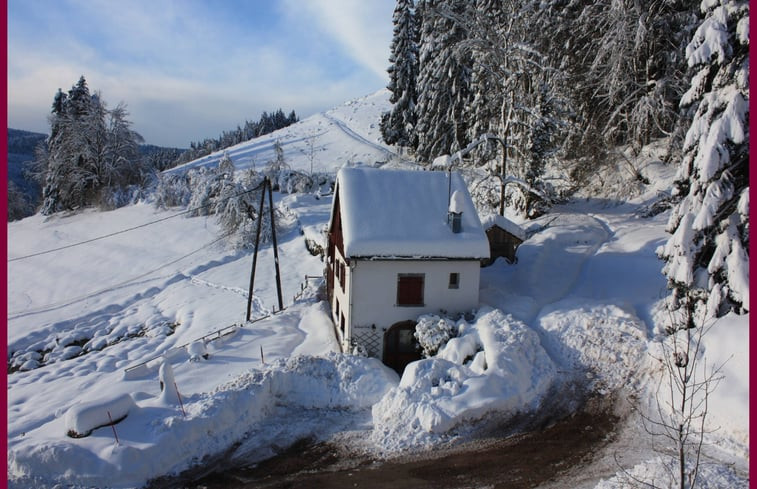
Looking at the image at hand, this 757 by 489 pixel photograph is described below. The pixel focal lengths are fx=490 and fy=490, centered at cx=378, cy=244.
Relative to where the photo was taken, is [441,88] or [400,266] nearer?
[400,266]

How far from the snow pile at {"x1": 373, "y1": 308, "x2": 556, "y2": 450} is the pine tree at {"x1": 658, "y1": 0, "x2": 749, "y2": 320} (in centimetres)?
540

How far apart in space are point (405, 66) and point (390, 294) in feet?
139

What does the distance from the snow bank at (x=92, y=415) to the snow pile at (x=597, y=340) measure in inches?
554

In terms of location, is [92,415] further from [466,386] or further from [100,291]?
[100,291]

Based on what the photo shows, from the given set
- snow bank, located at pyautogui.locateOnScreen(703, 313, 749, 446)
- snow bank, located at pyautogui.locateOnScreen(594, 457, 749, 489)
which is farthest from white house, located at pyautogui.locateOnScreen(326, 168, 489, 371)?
snow bank, located at pyautogui.locateOnScreen(594, 457, 749, 489)

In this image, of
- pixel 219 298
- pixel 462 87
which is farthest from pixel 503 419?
pixel 462 87

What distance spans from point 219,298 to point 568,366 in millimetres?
22542

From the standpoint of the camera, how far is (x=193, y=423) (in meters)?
13.7

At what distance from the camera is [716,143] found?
45.5 ft

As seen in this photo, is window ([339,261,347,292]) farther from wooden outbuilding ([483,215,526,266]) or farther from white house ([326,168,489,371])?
wooden outbuilding ([483,215,526,266])

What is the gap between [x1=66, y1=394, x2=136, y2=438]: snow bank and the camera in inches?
516

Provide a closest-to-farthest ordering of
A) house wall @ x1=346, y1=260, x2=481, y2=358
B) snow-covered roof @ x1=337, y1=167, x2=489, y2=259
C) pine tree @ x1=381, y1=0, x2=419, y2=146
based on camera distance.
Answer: snow-covered roof @ x1=337, y1=167, x2=489, y2=259, house wall @ x1=346, y1=260, x2=481, y2=358, pine tree @ x1=381, y1=0, x2=419, y2=146

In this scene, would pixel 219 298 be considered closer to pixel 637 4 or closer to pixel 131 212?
pixel 131 212

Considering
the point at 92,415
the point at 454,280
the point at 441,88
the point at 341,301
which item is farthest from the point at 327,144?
the point at 92,415
